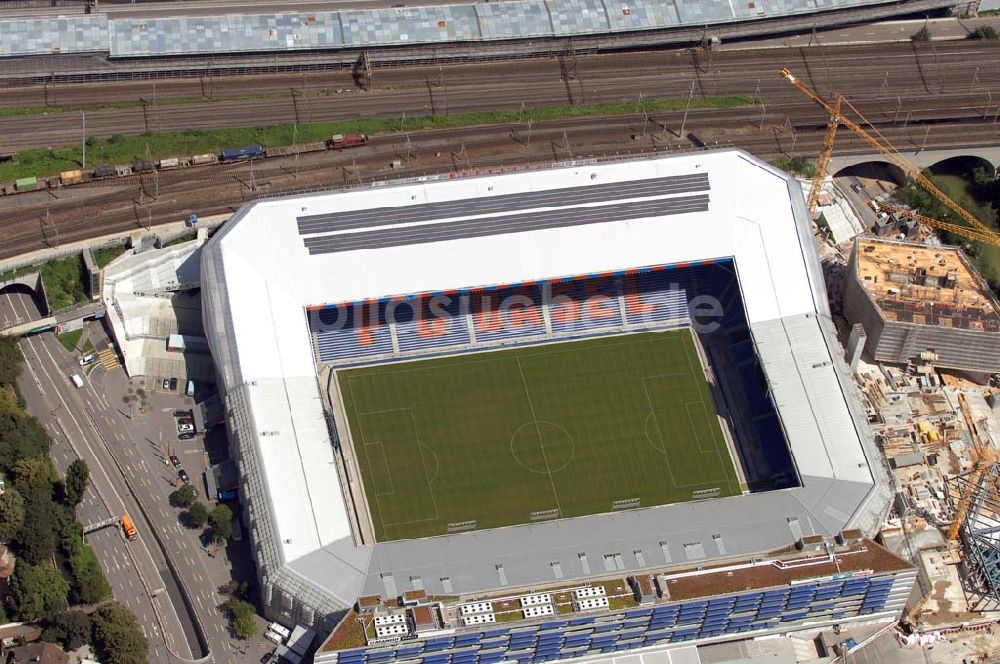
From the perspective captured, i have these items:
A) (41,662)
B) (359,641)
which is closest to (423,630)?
(359,641)

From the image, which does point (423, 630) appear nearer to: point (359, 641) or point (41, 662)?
point (359, 641)
